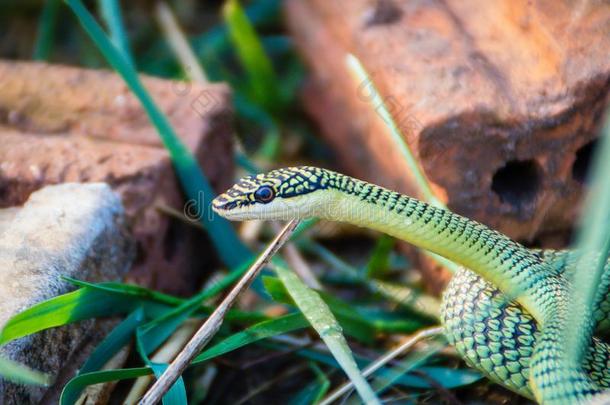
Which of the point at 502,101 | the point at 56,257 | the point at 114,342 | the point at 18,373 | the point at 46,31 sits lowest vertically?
the point at 114,342

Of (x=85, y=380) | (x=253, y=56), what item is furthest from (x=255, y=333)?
(x=253, y=56)

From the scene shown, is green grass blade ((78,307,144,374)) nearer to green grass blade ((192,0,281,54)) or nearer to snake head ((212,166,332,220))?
snake head ((212,166,332,220))

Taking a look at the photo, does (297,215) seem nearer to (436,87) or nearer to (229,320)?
(229,320)

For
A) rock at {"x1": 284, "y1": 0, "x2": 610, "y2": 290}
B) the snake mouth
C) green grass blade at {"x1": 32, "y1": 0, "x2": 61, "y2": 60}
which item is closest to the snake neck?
the snake mouth

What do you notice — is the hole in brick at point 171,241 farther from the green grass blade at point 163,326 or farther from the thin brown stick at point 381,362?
the thin brown stick at point 381,362

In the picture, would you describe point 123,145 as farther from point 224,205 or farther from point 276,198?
point 276,198

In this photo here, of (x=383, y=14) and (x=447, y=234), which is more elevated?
(x=383, y=14)
